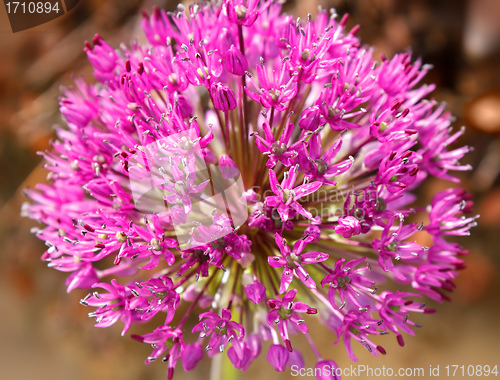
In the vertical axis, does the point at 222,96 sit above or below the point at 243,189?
above

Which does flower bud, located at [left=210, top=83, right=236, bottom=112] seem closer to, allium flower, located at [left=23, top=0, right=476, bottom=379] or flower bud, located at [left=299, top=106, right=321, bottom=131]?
allium flower, located at [left=23, top=0, right=476, bottom=379]

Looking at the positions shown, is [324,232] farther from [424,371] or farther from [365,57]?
[424,371]

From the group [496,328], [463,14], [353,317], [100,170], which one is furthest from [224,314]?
[463,14]

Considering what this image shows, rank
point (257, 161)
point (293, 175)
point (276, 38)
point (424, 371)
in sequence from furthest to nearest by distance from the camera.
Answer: point (424, 371)
point (276, 38)
point (257, 161)
point (293, 175)

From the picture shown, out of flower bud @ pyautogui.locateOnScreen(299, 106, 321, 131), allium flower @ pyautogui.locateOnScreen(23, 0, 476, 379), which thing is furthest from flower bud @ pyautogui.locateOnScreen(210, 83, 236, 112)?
flower bud @ pyautogui.locateOnScreen(299, 106, 321, 131)

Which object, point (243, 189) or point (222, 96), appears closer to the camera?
point (222, 96)

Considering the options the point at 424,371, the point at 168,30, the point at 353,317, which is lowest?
the point at 424,371

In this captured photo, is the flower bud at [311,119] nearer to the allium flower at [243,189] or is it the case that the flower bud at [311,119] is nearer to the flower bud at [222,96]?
the allium flower at [243,189]

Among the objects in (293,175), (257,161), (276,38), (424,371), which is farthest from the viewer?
(424,371)
